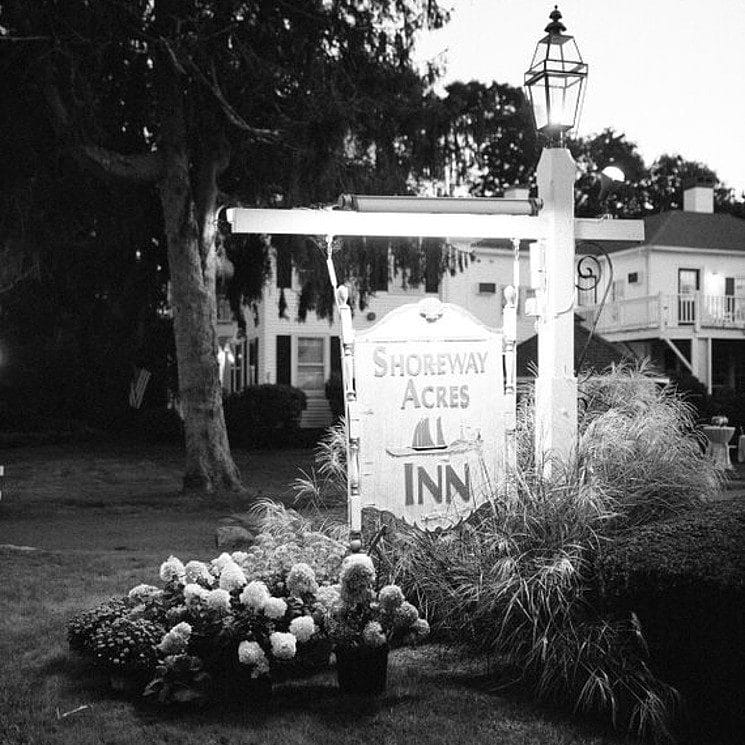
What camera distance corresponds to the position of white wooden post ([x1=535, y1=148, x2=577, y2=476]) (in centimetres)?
606

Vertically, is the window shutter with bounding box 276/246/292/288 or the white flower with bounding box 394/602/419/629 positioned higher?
the window shutter with bounding box 276/246/292/288

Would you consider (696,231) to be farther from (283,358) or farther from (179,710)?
(179,710)

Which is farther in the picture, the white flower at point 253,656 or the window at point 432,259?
Result: the window at point 432,259

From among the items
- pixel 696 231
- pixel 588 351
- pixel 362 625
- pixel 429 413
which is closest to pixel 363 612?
pixel 362 625

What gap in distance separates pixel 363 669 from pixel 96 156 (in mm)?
10958

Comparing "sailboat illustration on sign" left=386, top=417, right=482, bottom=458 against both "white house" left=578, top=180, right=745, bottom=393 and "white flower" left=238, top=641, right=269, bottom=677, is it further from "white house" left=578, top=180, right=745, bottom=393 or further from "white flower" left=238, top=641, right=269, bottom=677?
"white house" left=578, top=180, right=745, bottom=393

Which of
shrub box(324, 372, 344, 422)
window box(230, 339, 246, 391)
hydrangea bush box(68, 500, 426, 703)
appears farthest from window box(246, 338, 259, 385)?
hydrangea bush box(68, 500, 426, 703)

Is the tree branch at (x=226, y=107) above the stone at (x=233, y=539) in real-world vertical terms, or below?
above

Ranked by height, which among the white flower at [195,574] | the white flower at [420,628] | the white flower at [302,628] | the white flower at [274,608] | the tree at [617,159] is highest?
the tree at [617,159]

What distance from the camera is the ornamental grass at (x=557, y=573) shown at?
4.51 metres

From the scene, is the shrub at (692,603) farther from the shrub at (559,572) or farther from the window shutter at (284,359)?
the window shutter at (284,359)

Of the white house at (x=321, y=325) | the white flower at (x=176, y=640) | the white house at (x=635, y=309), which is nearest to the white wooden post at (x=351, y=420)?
the white flower at (x=176, y=640)

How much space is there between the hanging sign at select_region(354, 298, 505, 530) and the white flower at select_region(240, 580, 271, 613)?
957 millimetres

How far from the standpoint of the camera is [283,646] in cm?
459
